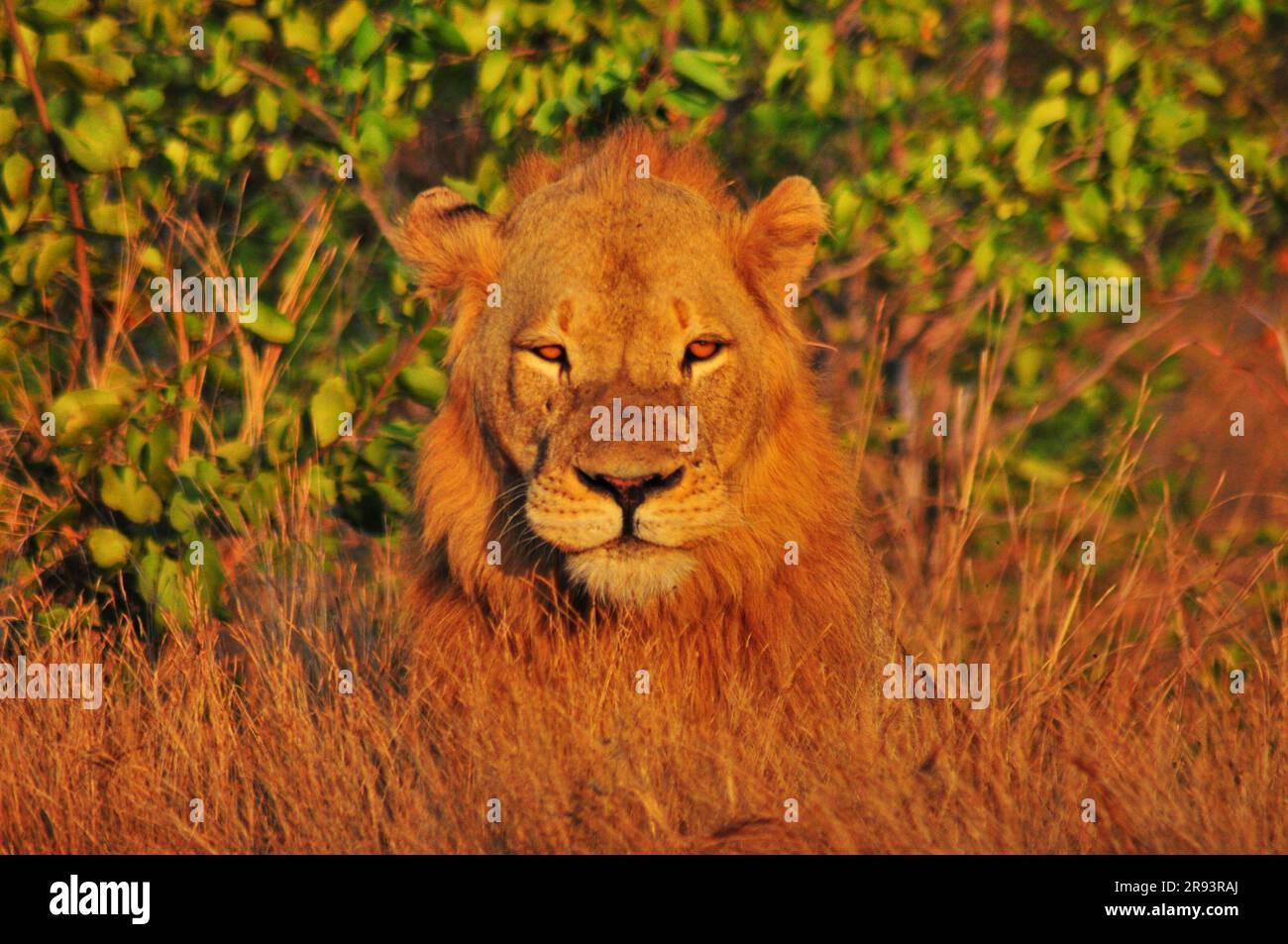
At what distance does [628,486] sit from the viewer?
4535 millimetres

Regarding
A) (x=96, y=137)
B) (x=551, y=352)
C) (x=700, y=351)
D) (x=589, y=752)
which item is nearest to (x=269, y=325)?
(x=96, y=137)

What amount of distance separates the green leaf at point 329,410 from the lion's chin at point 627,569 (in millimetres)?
1614

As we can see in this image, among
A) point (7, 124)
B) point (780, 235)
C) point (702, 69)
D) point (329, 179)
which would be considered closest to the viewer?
point (780, 235)

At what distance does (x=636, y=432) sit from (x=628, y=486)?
18 cm

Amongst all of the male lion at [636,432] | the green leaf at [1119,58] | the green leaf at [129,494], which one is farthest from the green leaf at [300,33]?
the green leaf at [1119,58]

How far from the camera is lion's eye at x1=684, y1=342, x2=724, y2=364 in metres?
4.91

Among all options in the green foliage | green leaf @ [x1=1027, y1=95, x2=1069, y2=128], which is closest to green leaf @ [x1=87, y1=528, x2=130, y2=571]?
the green foliage

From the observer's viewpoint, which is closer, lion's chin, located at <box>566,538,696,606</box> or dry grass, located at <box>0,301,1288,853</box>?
dry grass, located at <box>0,301,1288,853</box>

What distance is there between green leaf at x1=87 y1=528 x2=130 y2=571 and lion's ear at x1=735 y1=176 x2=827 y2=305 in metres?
2.33

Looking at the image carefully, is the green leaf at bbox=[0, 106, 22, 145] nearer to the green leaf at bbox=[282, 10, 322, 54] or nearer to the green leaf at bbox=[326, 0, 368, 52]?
the green leaf at bbox=[282, 10, 322, 54]

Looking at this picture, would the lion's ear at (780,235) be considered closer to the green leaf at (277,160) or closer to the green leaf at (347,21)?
the green leaf at (347,21)

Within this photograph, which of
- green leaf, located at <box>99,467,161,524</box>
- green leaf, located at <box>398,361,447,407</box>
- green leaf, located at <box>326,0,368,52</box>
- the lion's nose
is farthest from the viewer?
green leaf, located at <box>326,0,368,52</box>

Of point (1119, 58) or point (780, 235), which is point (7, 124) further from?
point (1119, 58)

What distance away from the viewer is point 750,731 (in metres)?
4.82
